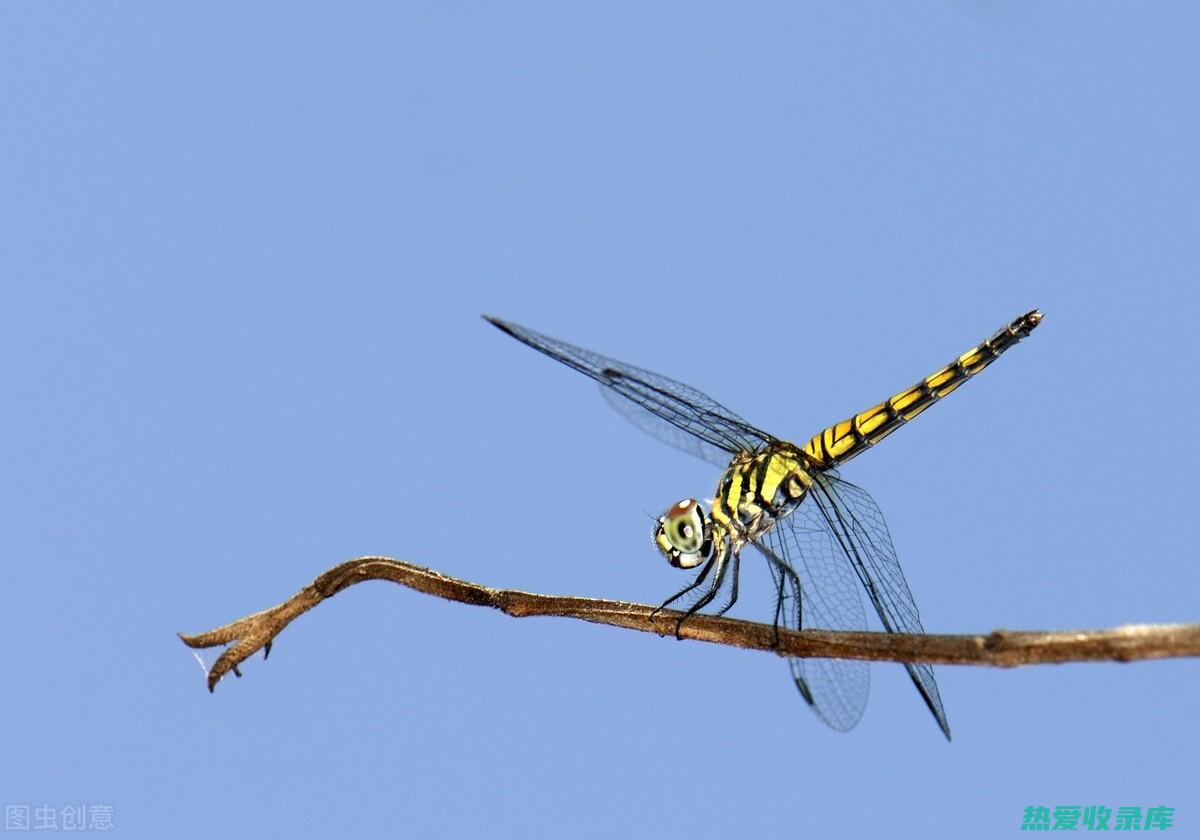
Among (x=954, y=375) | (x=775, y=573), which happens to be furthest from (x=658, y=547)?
(x=954, y=375)

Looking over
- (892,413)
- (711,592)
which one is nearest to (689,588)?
(711,592)

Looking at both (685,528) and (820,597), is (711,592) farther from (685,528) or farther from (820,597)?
(820,597)

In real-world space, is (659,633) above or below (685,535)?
below

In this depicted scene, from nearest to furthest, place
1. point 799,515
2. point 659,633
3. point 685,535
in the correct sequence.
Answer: point 659,633 → point 685,535 → point 799,515

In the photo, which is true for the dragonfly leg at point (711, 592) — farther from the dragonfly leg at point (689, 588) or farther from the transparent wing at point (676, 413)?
the transparent wing at point (676, 413)

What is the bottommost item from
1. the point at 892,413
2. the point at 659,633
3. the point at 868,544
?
the point at 659,633

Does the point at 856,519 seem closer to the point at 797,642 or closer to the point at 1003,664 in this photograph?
the point at 797,642

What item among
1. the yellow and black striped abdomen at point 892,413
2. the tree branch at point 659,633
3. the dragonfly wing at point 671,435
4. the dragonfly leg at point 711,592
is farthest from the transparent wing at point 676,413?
the tree branch at point 659,633

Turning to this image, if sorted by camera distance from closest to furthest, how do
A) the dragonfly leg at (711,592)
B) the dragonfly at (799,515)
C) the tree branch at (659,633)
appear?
the tree branch at (659,633), the dragonfly leg at (711,592), the dragonfly at (799,515)
